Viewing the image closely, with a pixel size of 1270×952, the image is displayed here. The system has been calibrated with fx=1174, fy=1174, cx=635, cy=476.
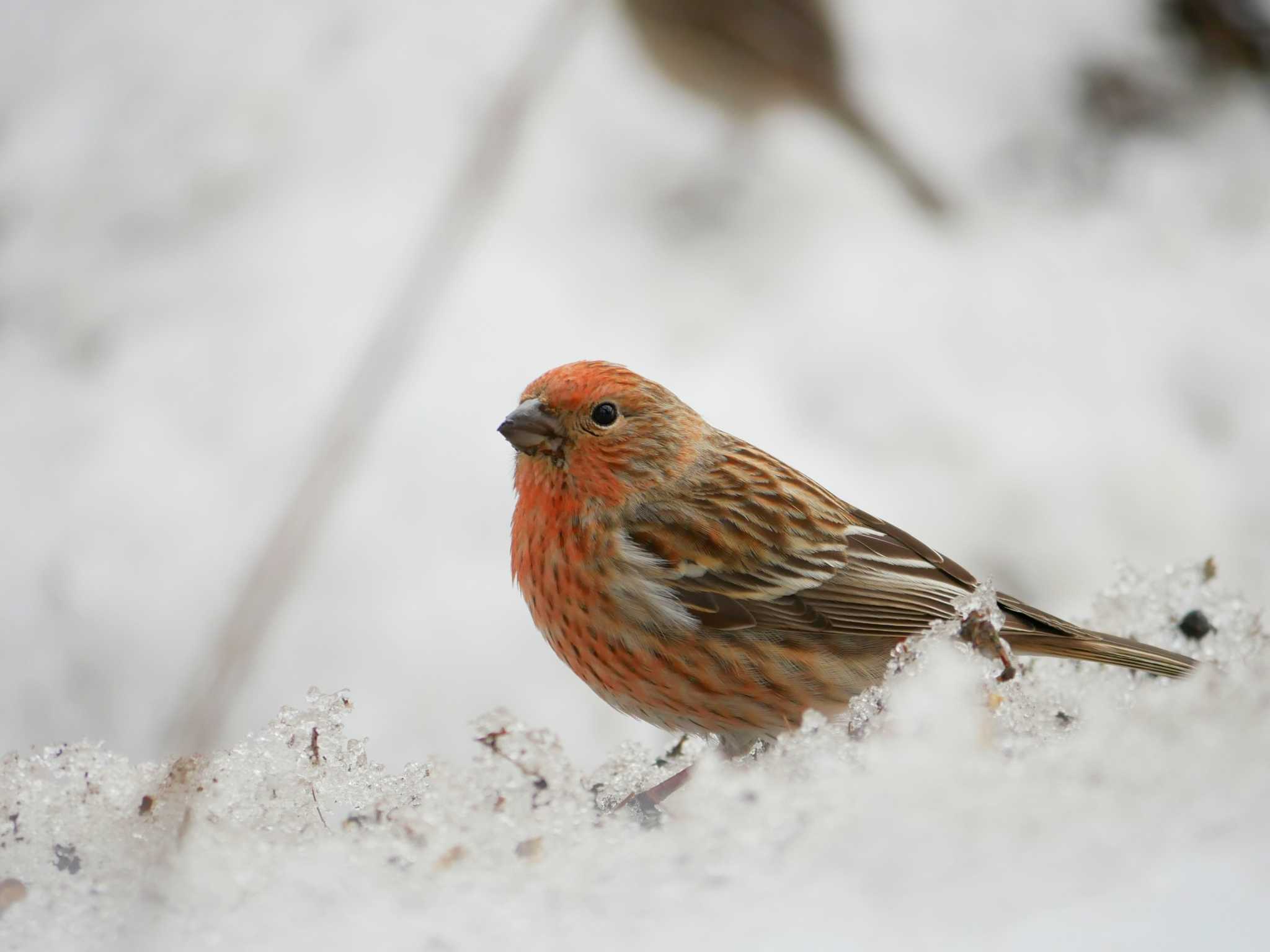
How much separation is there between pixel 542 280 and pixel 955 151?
2.15m

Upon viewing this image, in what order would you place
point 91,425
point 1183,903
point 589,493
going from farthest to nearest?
point 91,425
point 589,493
point 1183,903

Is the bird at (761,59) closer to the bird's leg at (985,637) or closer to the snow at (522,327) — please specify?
the snow at (522,327)

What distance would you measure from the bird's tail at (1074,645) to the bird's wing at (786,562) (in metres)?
0.21

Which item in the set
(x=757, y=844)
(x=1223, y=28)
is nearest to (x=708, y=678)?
(x=757, y=844)

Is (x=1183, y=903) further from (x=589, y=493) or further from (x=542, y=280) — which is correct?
(x=542, y=280)

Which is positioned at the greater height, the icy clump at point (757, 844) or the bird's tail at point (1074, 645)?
→ the bird's tail at point (1074, 645)

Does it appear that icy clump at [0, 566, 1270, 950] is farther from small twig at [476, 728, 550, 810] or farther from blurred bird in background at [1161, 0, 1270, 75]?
blurred bird in background at [1161, 0, 1270, 75]

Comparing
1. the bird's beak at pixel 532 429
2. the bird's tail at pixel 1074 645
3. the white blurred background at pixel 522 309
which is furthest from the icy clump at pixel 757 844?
the white blurred background at pixel 522 309

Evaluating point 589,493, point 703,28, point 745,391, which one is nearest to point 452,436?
point 745,391

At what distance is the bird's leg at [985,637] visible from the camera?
105 inches

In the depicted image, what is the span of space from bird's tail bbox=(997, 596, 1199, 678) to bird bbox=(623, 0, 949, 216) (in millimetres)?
2944

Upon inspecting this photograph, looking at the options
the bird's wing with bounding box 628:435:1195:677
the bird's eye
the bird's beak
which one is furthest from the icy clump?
the bird's eye

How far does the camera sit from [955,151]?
5.71 m

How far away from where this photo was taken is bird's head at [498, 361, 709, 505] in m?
3.32
